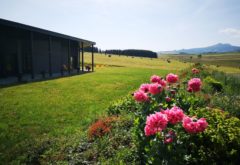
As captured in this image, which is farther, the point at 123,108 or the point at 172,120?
the point at 123,108

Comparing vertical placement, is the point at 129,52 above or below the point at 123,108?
above

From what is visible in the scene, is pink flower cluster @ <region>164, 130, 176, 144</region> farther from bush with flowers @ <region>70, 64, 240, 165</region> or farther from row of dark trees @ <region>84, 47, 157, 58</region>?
row of dark trees @ <region>84, 47, 157, 58</region>

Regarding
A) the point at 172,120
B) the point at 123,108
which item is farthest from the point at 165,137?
the point at 123,108

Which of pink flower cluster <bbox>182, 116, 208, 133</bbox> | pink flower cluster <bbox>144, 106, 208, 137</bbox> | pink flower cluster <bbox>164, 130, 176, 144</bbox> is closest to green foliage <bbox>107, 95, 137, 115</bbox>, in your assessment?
pink flower cluster <bbox>164, 130, 176, 144</bbox>

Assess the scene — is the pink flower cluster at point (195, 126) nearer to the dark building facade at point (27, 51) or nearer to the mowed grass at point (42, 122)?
the mowed grass at point (42, 122)

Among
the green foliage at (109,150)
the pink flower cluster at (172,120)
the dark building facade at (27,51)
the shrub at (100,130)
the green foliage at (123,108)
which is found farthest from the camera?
the dark building facade at (27,51)

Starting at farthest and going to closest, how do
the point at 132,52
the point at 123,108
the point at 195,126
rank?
the point at 132,52, the point at 123,108, the point at 195,126

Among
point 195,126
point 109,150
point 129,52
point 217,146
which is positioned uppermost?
point 129,52

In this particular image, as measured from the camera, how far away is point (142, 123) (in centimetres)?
468

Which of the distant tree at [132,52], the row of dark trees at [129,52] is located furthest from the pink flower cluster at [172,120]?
the distant tree at [132,52]

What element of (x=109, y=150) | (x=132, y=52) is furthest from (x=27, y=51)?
(x=132, y=52)

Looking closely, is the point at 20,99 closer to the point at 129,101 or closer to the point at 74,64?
the point at 129,101

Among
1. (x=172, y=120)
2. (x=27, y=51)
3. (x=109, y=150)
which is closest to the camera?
(x=172, y=120)

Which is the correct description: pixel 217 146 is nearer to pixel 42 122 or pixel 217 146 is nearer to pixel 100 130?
pixel 100 130
